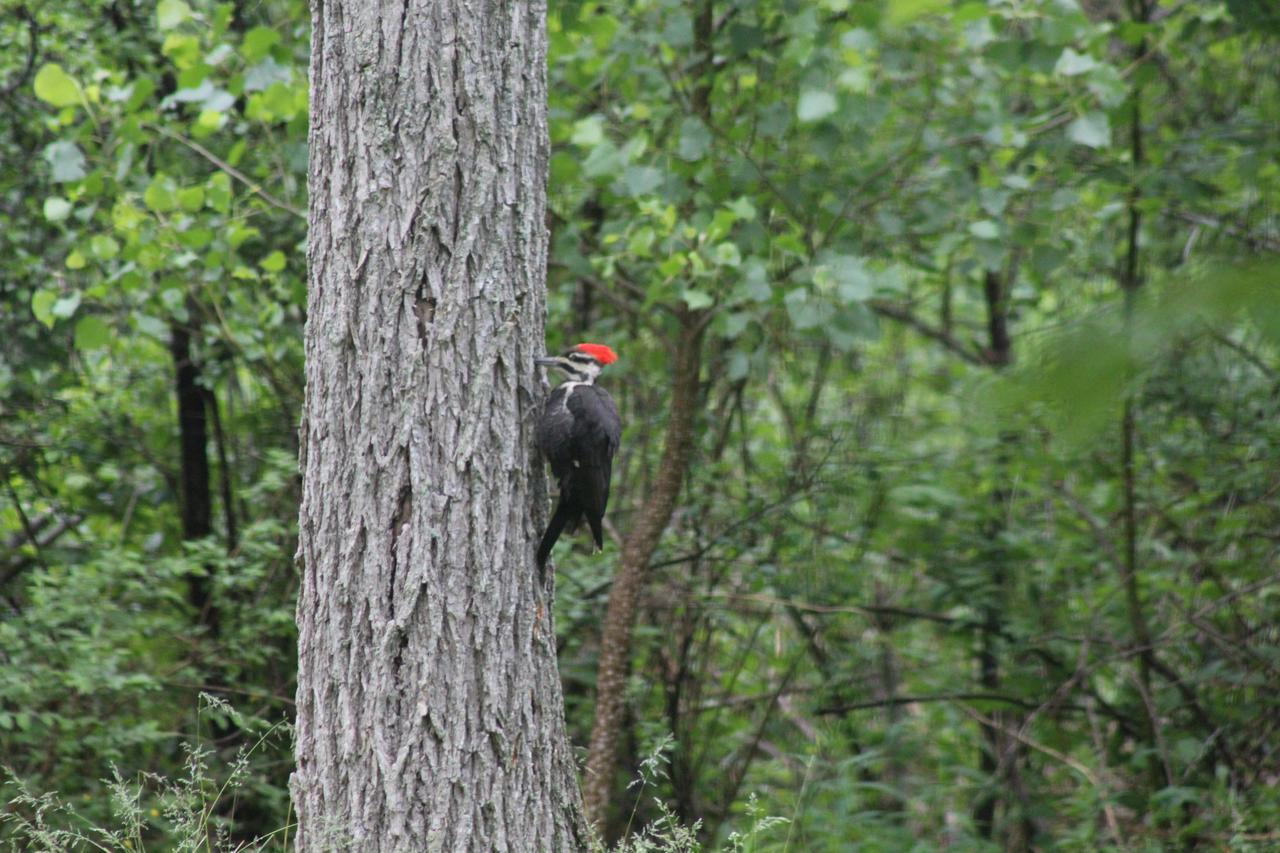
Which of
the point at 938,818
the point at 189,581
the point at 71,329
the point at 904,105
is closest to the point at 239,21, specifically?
the point at 71,329

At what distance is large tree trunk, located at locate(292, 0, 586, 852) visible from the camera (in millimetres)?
→ 2674

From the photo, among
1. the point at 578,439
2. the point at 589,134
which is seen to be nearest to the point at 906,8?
the point at 578,439

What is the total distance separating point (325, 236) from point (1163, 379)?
431cm

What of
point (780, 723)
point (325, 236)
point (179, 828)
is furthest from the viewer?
point (780, 723)

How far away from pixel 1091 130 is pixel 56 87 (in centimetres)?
392

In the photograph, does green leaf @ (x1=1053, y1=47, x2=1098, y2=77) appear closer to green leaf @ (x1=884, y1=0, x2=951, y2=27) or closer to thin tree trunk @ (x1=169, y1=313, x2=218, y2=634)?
green leaf @ (x1=884, y1=0, x2=951, y2=27)

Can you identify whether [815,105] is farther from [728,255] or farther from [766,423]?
[766,423]

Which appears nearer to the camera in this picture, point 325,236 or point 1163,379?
point 325,236

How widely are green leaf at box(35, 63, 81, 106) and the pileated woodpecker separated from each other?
2319mm

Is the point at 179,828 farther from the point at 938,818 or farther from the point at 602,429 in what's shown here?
the point at 938,818

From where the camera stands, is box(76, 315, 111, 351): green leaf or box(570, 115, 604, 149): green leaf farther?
box(76, 315, 111, 351): green leaf

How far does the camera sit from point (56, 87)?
14.1 ft

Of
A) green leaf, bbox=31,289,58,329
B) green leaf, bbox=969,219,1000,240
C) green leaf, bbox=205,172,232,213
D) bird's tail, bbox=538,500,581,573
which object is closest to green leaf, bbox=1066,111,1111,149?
green leaf, bbox=969,219,1000,240

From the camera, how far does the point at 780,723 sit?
602 cm
